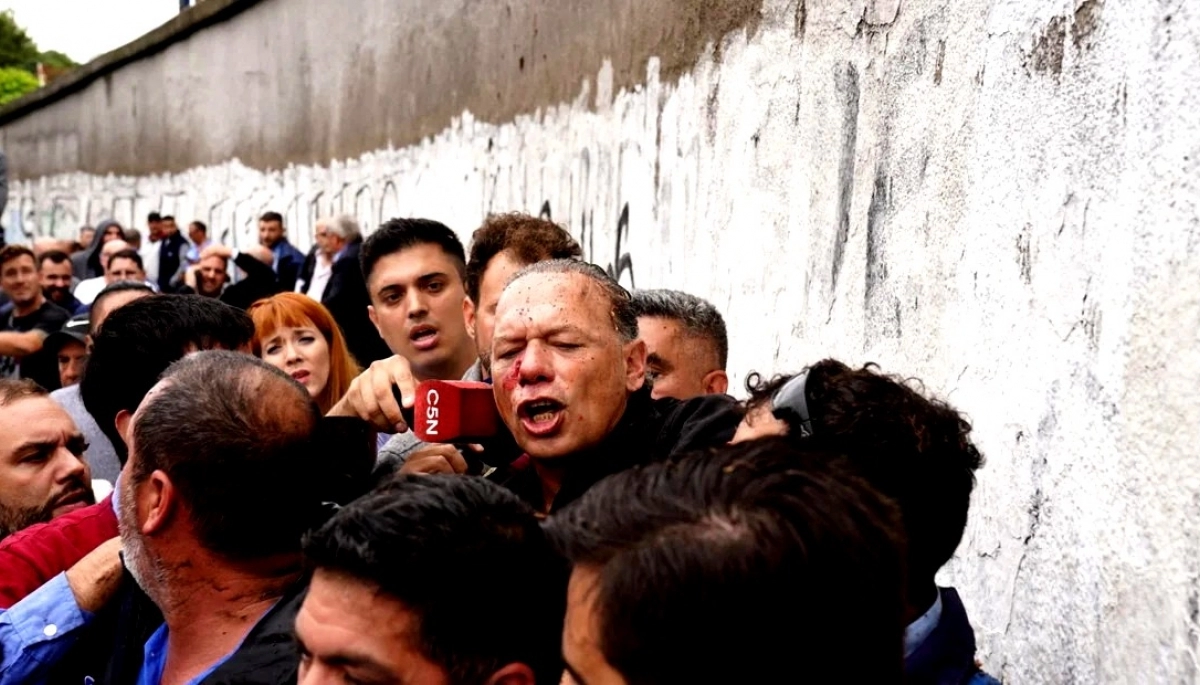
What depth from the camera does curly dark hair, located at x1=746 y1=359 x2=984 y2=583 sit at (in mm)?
2104

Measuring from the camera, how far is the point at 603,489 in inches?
61.0

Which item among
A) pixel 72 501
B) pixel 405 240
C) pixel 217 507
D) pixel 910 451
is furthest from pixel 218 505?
pixel 405 240

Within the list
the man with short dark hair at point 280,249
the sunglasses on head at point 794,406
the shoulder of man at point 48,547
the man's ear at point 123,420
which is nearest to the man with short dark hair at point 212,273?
the man with short dark hair at point 280,249

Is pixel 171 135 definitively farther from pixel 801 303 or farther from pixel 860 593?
pixel 860 593

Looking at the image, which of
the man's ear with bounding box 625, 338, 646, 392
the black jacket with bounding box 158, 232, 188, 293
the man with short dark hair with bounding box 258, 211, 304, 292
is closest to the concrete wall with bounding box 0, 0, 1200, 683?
the man's ear with bounding box 625, 338, 646, 392

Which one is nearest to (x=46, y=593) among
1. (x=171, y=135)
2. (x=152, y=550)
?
(x=152, y=550)

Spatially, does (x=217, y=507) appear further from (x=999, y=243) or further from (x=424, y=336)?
(x=424, y=336)

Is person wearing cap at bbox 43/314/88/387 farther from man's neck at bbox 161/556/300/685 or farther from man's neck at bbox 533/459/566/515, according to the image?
man's neck at bbox 161/556/300/685

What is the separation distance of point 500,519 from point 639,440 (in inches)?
37.7

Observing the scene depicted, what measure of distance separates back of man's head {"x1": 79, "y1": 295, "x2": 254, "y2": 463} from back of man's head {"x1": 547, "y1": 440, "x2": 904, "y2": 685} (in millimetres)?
2043

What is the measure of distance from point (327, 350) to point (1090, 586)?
2629 mm

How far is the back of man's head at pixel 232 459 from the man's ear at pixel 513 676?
63cm

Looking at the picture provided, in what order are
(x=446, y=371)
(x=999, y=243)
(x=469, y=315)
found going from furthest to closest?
(x=446, y=371) → (x=469, y=315) → (x=999, y=243)

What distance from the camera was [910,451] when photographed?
6.98 feet
